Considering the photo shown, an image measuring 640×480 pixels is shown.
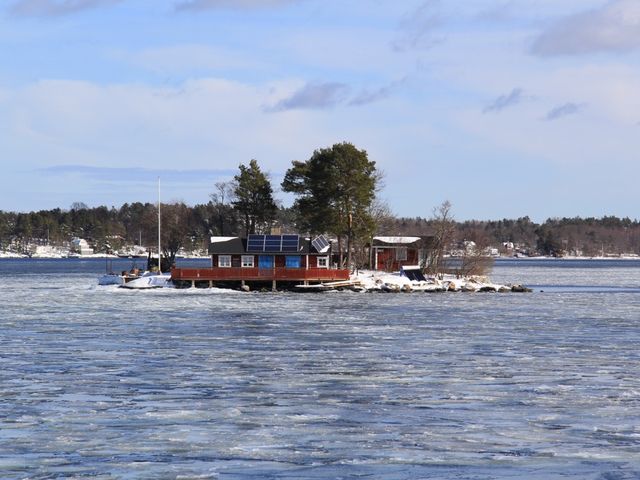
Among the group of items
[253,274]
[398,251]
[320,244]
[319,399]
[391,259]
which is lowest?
[319,399]

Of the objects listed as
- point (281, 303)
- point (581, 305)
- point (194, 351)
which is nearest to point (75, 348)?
point (194, 351)

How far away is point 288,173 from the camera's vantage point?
91125 mm

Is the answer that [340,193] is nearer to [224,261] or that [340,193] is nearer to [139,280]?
→ [224,261]

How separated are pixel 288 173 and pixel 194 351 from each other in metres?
58.5

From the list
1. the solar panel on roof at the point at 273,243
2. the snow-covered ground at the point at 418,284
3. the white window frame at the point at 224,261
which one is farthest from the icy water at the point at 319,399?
the white window frame at the point at 224,261

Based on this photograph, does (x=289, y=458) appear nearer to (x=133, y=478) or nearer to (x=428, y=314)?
(x=133, y=478)

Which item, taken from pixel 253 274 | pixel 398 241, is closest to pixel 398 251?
pixel 398 241

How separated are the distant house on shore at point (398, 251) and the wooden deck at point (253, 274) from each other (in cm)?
1665

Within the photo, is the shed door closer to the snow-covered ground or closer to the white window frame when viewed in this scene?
the white window frame

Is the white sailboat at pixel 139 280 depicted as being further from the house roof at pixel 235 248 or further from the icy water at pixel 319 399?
the icy water at pixel 319 399

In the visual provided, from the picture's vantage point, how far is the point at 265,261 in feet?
274

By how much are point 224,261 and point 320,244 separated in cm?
788

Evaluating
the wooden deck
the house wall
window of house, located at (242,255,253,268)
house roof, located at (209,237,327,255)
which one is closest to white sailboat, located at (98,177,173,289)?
the wooden deck

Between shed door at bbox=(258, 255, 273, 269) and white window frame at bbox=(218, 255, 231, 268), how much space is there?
8.28ft
